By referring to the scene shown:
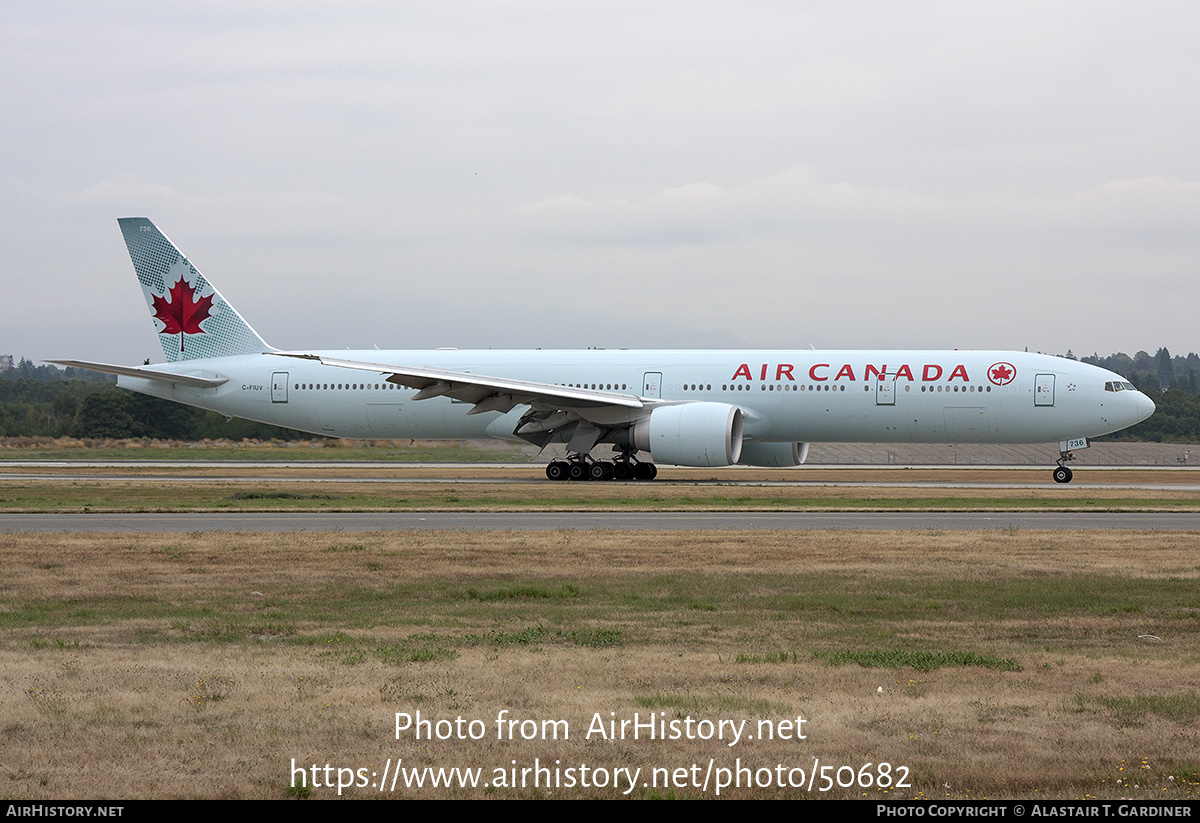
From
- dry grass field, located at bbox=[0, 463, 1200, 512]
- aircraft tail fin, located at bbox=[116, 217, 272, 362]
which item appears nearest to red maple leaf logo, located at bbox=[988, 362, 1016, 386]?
dry grass field, located at bbox=[0, 463, 1200, 512]

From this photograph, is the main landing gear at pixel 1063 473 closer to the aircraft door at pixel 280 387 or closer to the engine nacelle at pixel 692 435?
the engine nacelle at pixel 692 435

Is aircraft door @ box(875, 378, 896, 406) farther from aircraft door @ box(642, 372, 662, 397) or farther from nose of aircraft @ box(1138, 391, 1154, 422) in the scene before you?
nose of aircraft @ box(1138, 391, 1154, 422)

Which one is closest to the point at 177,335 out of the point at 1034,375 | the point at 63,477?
the point at 63,477

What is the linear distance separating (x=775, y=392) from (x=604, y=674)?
1035 inches

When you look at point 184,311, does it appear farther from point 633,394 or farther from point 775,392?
point 775,392

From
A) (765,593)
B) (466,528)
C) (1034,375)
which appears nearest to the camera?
(765,593)

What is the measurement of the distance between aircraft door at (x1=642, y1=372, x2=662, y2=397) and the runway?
11772 millimetres

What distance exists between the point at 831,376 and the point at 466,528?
1637 centimetres

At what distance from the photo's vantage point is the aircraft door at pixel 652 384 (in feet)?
117

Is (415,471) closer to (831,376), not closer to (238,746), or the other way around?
→ (831,376)

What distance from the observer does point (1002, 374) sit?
1308 inches

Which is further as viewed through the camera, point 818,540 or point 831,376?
point 831,376

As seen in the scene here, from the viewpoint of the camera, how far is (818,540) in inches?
715

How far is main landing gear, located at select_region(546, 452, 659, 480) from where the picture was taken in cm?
3531
